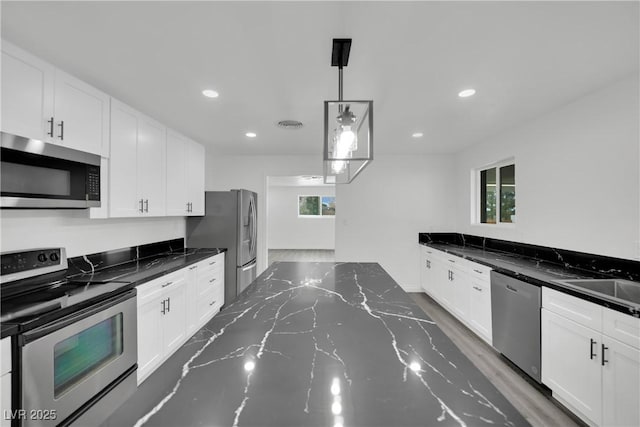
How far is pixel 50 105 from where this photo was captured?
1665 millimetres

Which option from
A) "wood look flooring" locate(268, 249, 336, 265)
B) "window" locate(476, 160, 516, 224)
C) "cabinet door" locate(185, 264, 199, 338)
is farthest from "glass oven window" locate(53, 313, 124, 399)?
"wood look flooring" locate(268, 249, 336, 265)

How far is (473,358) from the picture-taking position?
2518mm

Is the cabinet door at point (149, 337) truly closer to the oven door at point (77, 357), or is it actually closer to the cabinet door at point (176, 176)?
the oven door at point (77, 357)

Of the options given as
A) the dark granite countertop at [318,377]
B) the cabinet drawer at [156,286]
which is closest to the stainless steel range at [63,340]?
the cabinet drawer at [156,286]

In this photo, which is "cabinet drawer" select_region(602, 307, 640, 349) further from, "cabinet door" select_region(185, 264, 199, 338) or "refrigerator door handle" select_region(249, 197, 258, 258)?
"refrigerator door handle" select_region(249, 197, 258, 258)

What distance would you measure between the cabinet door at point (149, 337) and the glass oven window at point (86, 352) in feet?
0.85

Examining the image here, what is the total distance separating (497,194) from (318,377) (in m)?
3.72

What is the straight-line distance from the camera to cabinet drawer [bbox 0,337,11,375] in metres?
1.18

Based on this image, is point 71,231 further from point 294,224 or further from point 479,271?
point 294,224

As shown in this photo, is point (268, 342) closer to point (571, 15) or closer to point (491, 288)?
point (571, 15)

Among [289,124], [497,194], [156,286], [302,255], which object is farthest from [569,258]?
[302,255]

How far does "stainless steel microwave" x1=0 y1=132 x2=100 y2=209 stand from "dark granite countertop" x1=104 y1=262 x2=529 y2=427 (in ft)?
4.50

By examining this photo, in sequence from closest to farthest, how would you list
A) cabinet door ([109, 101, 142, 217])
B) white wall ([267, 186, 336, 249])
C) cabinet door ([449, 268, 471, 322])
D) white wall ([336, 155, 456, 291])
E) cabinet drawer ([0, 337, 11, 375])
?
cabinet drawer ([0, 337, 11, 375])
cabinet door ([109, 101, 142, 217])
cabinet door ([449, 268, 471, 322])
white wall ([336, 155, 456, 291])
white wall ([267, 186, 336, 249])

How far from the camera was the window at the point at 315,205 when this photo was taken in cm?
909
